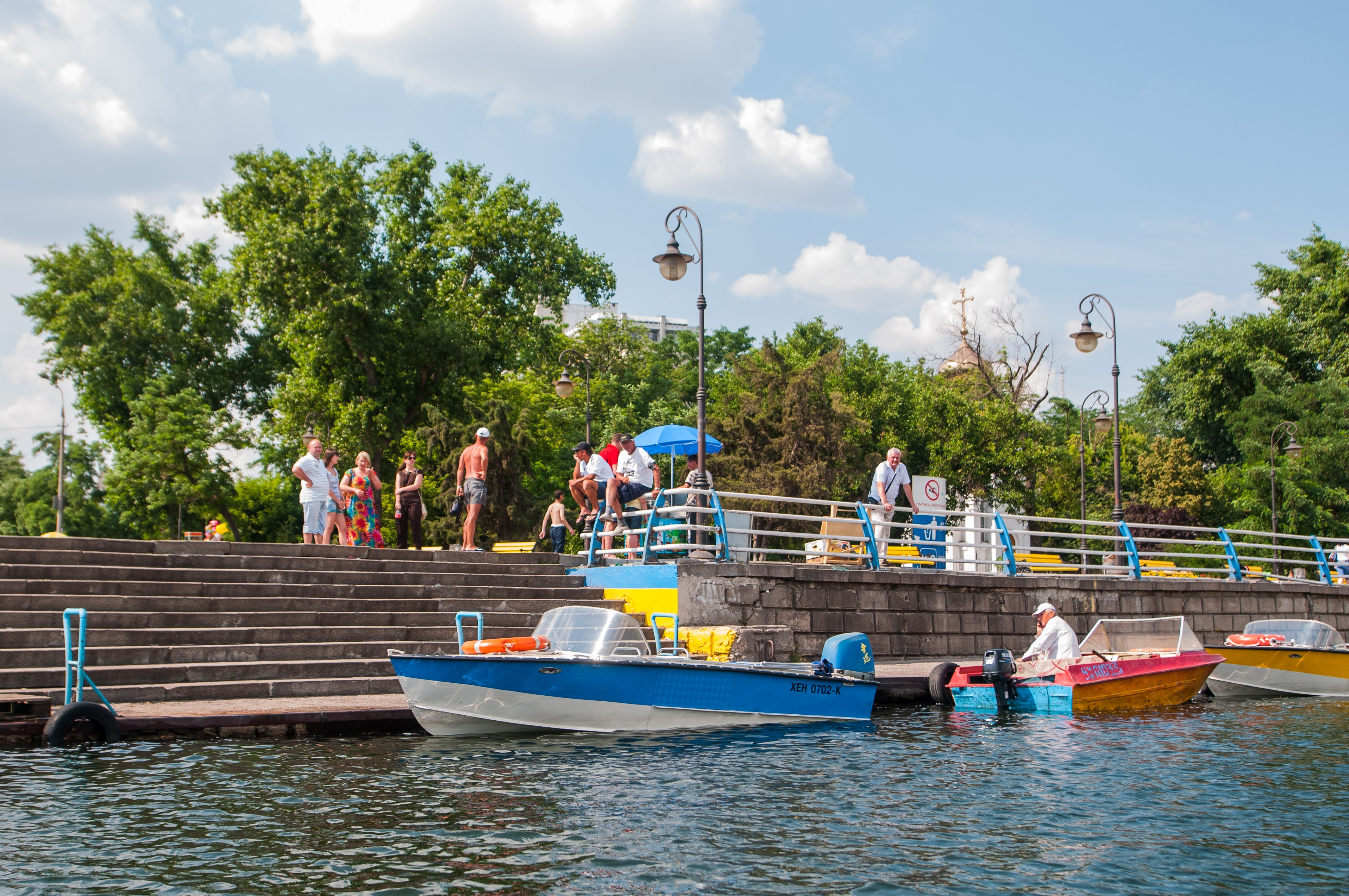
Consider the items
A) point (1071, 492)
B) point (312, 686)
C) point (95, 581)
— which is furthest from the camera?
point (1071, 492)

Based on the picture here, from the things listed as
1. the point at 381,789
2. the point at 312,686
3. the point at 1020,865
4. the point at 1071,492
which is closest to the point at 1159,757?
the point at 1020,865

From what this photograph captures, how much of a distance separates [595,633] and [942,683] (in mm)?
5421

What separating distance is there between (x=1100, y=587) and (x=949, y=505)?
23.3 meters

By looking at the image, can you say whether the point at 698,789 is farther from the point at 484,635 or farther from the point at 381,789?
the point at 484,635

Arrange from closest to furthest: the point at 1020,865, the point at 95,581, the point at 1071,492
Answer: the point at 1020,865, the point at 95,581, the point at 1071,492

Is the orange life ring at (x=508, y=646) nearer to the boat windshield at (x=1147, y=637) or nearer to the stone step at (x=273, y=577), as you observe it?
the stone step at (x=273, y=577)

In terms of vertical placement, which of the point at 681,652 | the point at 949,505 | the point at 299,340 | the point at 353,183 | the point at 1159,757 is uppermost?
the point at 353,183

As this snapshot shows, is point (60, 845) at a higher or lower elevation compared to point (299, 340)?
lower

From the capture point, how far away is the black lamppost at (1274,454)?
106 feet

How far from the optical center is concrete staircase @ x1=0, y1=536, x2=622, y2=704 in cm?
1123

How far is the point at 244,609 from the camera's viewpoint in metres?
13.1

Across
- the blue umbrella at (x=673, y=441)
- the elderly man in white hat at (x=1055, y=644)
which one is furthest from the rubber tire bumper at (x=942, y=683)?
the blue umbrella at (x=673, y=441)

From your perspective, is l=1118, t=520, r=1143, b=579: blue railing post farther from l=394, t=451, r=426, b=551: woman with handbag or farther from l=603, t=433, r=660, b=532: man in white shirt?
l=394, t=451, r=426, b=551: woman with handbag

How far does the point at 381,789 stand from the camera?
8.09 meters
